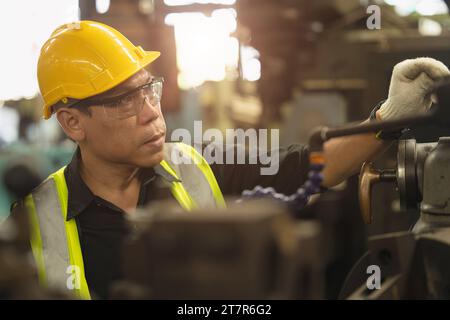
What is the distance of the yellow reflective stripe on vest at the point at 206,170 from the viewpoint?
1.84 meters

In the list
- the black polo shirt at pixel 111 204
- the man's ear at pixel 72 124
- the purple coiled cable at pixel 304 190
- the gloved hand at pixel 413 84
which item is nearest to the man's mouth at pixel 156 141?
the black polo shirt at pixel 111 204

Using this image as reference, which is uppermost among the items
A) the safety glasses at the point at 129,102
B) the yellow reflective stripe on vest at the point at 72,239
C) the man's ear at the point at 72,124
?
the safety glasses at the point at 129,102

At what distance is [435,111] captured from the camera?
0.94 meters

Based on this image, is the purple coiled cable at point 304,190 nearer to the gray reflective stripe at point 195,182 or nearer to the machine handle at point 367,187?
the machine handle at point 367,187

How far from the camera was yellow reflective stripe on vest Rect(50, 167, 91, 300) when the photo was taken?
159 centimetres

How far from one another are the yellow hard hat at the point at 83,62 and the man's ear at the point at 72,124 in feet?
0.16

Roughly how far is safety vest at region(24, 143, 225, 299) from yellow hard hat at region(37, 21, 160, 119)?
0.26 meters

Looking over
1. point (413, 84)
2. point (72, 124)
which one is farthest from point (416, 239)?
point (72, 124)

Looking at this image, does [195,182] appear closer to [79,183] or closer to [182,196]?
[182,196]

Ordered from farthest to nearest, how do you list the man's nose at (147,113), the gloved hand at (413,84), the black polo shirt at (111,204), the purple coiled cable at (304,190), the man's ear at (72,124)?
the man's ear at (72,124)
the man's nose at (147,113)
the black polo shirt at (111,204)
the gloved hand at (413,84)
the purple coiled cable at (304,190)

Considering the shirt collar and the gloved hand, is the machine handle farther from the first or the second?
the shirt collar

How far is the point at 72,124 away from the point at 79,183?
191 mm

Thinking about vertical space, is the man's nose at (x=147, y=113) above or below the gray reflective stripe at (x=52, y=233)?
above

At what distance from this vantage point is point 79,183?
73.9 inches
